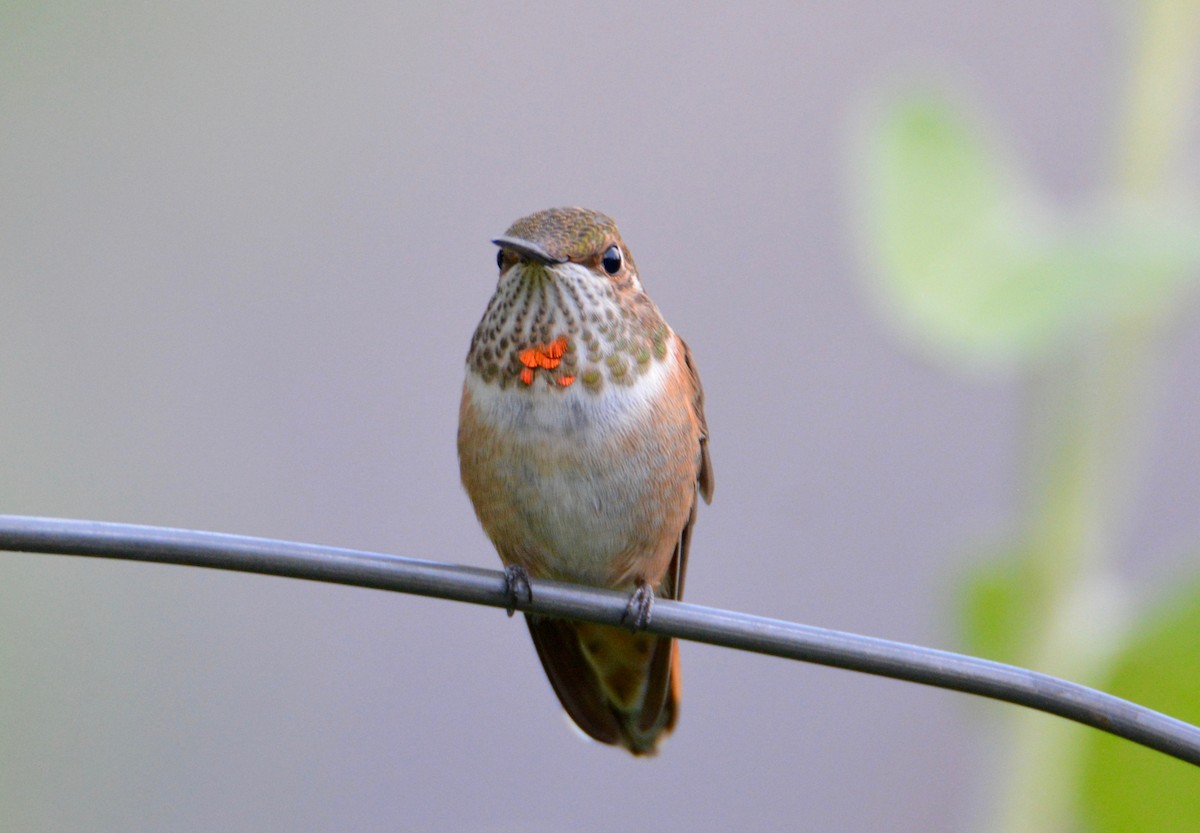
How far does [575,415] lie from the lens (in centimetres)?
169

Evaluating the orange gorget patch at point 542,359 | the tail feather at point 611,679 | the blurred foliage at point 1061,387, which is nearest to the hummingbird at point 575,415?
the orange gorget patch at point 542,359

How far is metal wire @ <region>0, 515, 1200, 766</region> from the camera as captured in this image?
103 cm

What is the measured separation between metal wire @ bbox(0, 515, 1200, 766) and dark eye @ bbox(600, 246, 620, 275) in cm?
72

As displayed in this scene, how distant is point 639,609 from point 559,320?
15.4 inches

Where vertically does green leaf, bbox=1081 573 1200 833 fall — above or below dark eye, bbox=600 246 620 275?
below

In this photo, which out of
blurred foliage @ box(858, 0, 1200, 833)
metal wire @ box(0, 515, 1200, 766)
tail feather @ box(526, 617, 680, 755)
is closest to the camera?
metal wire @ box(0, 515, 1200, 766)

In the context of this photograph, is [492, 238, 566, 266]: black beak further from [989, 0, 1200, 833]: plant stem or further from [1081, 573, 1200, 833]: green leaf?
[1081, 573, 1200, 833]: green leaf

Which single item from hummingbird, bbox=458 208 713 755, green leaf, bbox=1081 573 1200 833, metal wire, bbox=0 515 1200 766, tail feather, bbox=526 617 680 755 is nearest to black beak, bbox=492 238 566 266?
hummingbird, bbox=458 208 713 755

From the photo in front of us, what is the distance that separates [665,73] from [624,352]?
298 centimetres

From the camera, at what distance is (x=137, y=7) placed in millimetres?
4344

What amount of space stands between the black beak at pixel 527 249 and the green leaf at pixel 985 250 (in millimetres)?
413

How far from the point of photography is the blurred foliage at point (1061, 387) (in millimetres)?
1665

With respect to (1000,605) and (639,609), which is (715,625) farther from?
(1000,605)

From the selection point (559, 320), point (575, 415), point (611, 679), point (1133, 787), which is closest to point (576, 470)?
point (575, 415)
